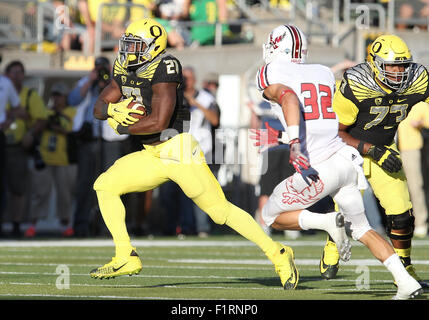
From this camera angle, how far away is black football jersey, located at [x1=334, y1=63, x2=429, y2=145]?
301 inches

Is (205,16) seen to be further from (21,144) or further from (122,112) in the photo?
(122,112)

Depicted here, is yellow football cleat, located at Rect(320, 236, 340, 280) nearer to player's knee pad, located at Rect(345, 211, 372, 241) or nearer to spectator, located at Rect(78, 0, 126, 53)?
player's knee pad, located at Rect(345, 211, 372, 241)

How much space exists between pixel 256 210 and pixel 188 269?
5.42 meters

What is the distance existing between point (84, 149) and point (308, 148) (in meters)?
6.48

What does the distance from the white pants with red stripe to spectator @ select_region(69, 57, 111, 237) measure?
6.08 metres

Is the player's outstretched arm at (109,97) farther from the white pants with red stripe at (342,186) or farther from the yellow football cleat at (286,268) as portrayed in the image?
the yellow football cleat at (286,268)

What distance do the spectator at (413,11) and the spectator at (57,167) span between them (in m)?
5.57

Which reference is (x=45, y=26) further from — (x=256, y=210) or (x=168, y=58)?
(x=168, y=58)

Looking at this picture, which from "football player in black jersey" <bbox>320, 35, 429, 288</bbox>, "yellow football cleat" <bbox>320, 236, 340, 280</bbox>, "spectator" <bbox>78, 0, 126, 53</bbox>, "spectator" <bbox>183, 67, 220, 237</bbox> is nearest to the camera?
"football player in black jersey" <bbox>320, 35, 429, 288</bbox>

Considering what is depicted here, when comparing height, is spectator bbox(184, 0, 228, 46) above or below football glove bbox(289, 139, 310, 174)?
above

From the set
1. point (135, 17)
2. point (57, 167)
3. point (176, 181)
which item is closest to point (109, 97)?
point (176, 181)

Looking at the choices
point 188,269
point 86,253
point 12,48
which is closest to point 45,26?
point 12,48

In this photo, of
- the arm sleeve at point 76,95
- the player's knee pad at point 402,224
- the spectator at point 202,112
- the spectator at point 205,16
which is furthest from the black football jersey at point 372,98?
the spectator at point 205,16

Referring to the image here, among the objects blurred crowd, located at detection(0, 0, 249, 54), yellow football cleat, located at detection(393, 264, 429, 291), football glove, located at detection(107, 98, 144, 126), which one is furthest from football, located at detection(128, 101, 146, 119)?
blurred crowd, located at detection(0, 0, 249, 54)
